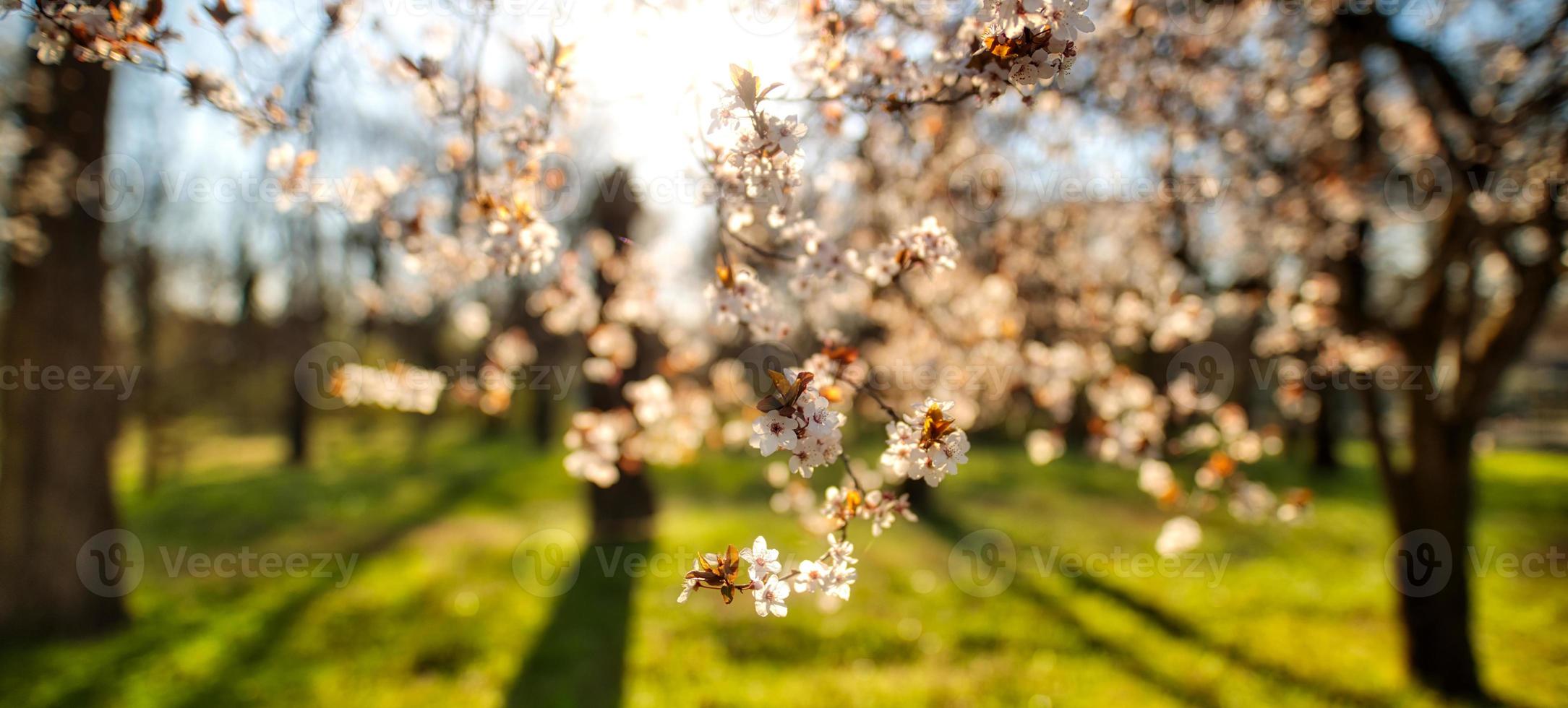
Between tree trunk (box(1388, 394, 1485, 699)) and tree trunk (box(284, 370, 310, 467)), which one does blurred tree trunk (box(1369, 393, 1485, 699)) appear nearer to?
tree trunk (box(1388, 394, 1485, 699))

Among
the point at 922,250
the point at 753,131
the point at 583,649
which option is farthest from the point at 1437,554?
the point at 583,649

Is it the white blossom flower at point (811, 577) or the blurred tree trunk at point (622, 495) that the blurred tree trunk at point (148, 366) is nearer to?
the blurred tree trunk at point (622, 495)

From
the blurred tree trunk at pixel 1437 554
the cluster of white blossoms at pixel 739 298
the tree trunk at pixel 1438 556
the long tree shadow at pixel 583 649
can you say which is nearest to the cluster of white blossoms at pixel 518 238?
the cluster of white blossoms at pixel 739 298

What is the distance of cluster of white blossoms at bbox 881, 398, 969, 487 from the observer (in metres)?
1.83

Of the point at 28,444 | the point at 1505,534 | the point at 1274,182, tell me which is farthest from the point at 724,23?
the point at 1505,534

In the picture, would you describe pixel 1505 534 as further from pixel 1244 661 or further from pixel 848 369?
pixel 848 369

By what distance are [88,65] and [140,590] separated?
16.4 ft

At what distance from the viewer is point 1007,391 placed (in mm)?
5602

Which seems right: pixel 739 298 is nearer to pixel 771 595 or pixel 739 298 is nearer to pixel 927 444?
pixel 927 444

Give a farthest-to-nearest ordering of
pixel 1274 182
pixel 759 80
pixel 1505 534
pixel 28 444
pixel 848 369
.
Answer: pixel 1505 534 < pixel 28 444 < pixel 1274 182 < pixel 848 369 < pixel 759 80

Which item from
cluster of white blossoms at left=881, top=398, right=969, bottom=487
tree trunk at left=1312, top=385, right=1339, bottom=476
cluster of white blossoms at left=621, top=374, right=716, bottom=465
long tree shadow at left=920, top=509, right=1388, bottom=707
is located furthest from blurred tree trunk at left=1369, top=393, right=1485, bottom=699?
tree trunk at left=1312, top=385, right=1339, bottom=476

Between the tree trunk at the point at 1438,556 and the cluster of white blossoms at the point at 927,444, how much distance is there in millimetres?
5367

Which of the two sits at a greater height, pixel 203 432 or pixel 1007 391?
pixel 1007 391

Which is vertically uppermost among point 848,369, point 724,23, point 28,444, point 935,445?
point 724,23
